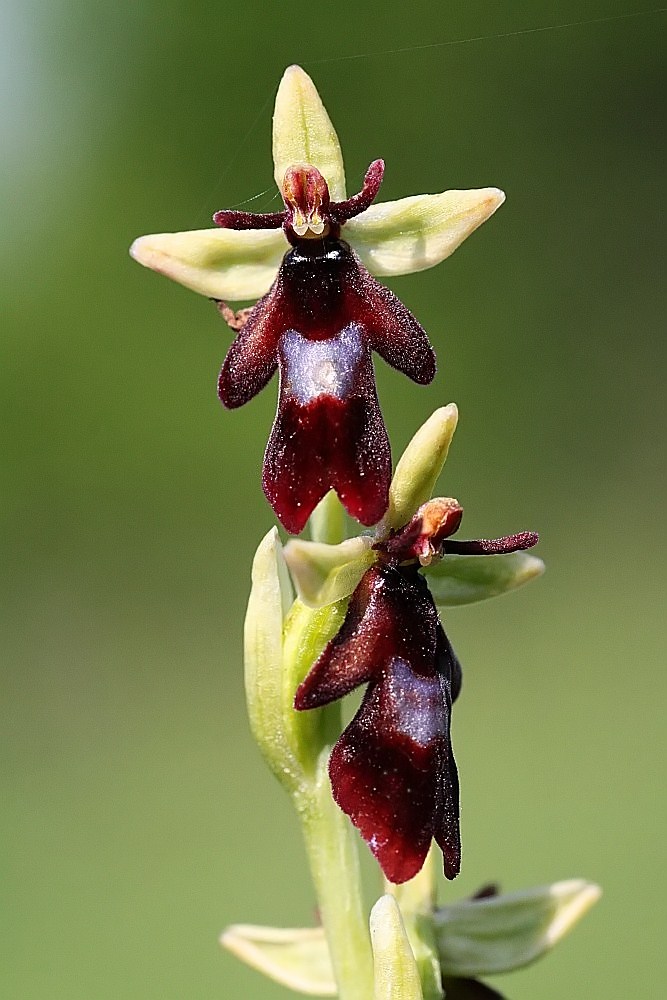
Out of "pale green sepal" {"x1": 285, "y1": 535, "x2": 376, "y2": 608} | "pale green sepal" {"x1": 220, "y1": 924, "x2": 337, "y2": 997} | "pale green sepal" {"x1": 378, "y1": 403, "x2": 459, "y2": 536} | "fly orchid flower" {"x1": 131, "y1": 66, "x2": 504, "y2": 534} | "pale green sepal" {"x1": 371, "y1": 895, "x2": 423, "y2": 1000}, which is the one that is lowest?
"pale green sepal" {"x1": 371, "y1": 895, "x2": 423, "y2": 1000}

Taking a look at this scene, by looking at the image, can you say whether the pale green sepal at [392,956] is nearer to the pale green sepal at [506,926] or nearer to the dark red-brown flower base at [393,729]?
the dark red-brown flower base at [393,729]

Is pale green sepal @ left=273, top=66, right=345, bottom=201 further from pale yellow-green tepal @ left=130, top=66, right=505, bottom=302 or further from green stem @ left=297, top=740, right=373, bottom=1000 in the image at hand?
green stem @ left=297, top=740, right=373, bottom=1000

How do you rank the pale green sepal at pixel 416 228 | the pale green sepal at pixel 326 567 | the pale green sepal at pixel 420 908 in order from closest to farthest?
1. the pale green sepal at pixel 326 567
2. the pale green sepal at pixel 416 228
3. the pale green sepal at pixel 420 908

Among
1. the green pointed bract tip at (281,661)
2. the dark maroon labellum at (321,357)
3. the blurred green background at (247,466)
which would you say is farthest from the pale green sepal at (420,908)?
the blurred green background at (247,466)

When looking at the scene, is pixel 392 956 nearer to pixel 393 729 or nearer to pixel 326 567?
pixel 393 729

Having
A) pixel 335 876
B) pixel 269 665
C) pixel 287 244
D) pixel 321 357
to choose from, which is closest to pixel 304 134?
pixel 287 244

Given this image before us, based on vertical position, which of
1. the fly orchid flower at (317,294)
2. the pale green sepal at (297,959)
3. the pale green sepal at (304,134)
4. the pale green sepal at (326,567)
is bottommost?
the pale green sepal at (297,959)

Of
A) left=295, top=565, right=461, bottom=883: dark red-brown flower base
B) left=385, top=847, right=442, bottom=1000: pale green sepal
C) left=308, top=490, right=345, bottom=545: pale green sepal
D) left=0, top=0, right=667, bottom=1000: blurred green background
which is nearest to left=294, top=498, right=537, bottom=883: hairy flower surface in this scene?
left=295, top=565, right=461, bottom=883: dark red-brown flower base
